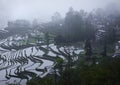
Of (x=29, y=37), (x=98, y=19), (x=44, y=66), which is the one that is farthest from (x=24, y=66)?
(x=98, y=19)

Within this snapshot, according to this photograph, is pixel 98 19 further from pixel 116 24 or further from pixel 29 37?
pixel 29 37

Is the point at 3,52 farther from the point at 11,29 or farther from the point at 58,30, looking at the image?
the point at 11,29

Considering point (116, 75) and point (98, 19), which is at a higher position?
point (98, 19)

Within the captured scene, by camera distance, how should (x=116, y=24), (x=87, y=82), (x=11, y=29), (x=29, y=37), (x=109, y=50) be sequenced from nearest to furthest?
(x=87, y=82)
(x=109, y=50)
(x=29, y=37)
(x=116, y=24)
(x=11, y=29)

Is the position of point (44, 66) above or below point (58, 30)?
below

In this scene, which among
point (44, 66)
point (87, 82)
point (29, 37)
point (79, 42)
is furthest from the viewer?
point (29, 37)

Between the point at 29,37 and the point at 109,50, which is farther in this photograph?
the point at 29,37

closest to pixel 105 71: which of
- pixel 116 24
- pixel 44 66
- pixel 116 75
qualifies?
pixel 116 75
